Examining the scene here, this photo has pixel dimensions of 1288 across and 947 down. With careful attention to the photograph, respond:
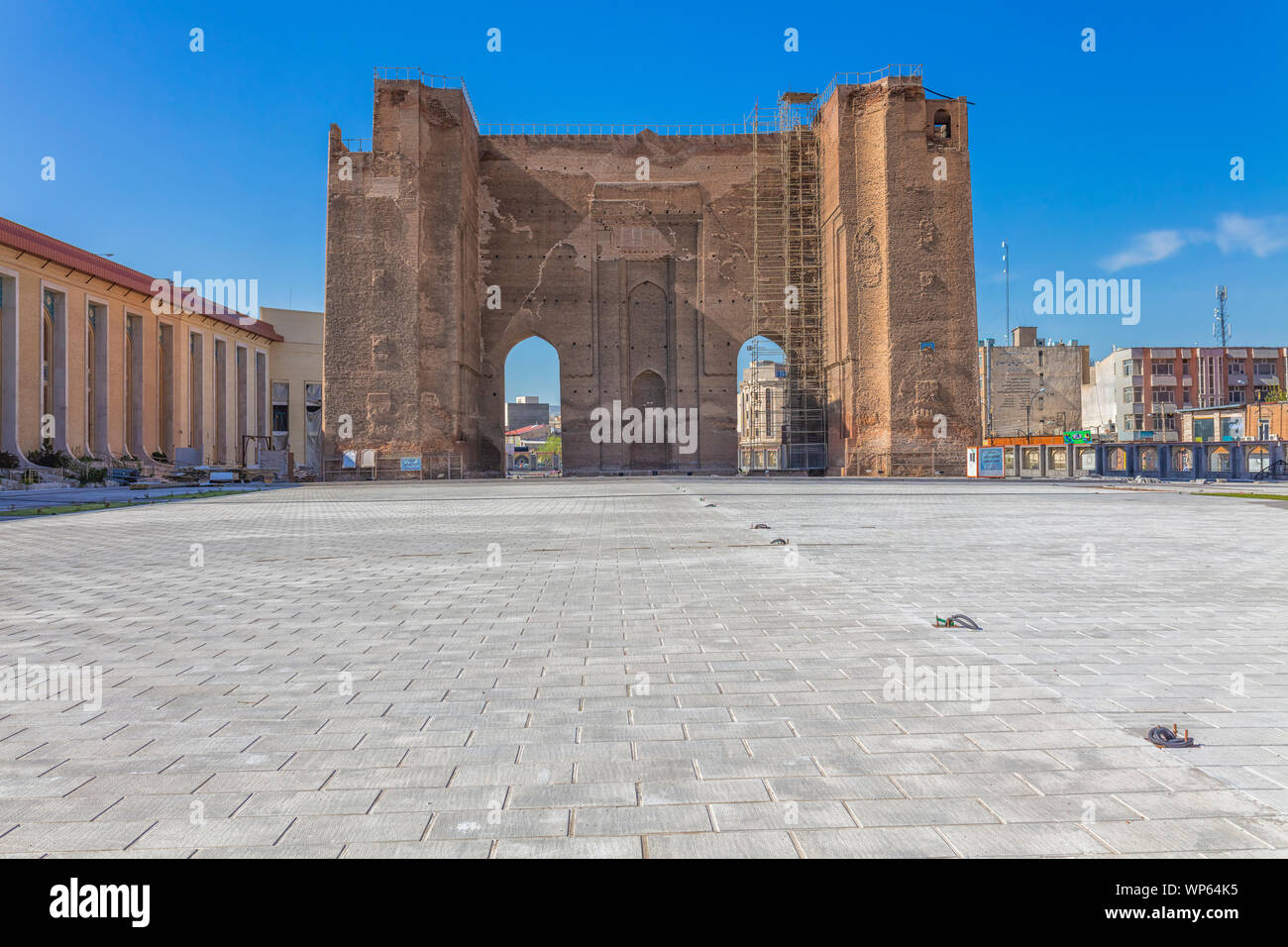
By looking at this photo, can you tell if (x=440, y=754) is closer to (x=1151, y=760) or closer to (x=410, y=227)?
(x=1151, y=760)

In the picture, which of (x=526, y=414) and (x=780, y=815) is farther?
(x=526, y=414)

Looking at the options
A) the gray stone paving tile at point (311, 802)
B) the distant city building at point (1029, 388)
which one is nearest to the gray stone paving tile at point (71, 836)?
the gray stone paving tile at point (311, 802)

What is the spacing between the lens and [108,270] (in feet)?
129

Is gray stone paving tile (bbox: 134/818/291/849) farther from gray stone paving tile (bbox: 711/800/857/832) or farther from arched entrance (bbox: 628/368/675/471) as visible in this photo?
arched entrance (bbox: 628/368/675/471)

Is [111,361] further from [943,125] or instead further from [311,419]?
[943,125]

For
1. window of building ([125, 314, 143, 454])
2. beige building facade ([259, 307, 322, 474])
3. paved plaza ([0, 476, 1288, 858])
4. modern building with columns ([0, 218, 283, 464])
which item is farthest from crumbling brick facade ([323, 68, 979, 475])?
paved plaza ([0, 476, 1288, 858])

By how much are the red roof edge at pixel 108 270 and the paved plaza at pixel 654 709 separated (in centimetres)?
3335

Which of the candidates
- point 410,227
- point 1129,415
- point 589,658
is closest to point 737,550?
point 589,658

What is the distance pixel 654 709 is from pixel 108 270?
4536cm

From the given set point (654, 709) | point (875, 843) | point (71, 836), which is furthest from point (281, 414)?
point (875, 843)

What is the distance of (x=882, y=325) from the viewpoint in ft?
115

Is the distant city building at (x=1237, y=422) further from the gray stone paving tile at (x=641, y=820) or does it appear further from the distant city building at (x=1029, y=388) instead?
the gray stone paving tile at (x=641, y=820)

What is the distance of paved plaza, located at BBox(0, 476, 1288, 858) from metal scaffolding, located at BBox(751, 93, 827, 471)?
32.8 meters
